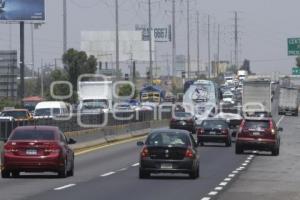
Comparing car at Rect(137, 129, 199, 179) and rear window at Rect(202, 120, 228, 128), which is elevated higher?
car at Rect(137, 129, 199, 179)

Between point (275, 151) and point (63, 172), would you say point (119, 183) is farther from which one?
point (275, 151)

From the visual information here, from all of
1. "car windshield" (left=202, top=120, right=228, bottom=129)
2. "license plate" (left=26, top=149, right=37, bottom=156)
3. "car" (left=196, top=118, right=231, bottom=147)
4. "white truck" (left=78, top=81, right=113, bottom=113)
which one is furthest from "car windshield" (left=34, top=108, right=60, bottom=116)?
"license plate" (left=26, top=149, right=37, bottom=156)

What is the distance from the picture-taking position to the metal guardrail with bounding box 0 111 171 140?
3862 cm

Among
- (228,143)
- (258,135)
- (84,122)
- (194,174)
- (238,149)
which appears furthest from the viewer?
(228,143)

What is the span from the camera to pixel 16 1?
8950cm

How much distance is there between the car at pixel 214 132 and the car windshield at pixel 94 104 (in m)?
21.1

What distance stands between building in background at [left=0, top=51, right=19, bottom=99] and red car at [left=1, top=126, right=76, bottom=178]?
5228cm

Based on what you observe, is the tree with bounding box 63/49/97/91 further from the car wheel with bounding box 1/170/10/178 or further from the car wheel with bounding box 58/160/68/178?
the car wheel with bounding box 1/170/10/178

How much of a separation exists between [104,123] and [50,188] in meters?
31.9

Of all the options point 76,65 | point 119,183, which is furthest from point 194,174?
point 76,65

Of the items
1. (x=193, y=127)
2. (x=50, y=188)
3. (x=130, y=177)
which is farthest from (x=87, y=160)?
(x=193, y=127)

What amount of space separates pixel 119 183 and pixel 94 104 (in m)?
50.0

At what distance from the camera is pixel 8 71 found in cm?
8050

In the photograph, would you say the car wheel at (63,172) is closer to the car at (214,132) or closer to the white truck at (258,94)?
the car at (214,132)
